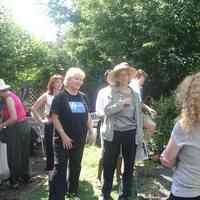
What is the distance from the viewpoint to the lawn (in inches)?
217

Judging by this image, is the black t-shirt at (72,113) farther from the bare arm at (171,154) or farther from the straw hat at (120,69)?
the bare arm at (171,154)

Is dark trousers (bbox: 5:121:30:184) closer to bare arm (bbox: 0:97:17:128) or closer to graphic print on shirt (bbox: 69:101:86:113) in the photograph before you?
bare arm (bbox: 0:97:17:128)

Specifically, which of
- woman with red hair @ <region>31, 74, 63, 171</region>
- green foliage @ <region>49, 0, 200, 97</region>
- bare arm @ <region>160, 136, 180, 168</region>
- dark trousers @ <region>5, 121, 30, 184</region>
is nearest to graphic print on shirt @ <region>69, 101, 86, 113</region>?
woman with red hair @ <region>31, 74, 63, 171</region>

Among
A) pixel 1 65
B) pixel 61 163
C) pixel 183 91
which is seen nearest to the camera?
pixel 183 91

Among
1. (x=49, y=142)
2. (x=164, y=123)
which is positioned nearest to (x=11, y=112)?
(x=49, y=142)

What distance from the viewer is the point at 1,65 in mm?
8828

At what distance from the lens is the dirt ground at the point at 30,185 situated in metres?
5.75

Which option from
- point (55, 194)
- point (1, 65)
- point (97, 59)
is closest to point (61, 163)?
point (55, 194)

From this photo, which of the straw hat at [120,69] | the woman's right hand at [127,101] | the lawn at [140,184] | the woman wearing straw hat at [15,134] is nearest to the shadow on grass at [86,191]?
the lawn at [140,184]

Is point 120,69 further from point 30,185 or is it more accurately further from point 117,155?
point 30,185

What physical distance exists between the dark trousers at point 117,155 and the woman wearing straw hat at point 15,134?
1.65m

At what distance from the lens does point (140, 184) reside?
5965 mm

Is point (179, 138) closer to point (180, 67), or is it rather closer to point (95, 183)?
point (95, 183)

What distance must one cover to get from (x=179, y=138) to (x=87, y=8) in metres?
10.2
